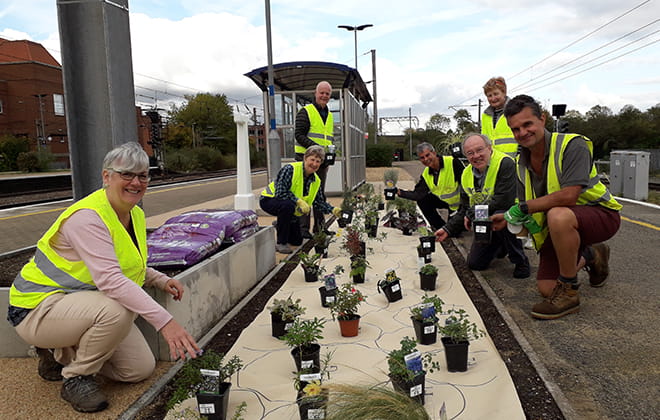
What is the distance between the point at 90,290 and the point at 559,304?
2915 mm

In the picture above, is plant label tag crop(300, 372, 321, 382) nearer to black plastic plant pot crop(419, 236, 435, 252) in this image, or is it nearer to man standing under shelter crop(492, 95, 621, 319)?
man standing under shelter crop(492, 95, 621, 319)

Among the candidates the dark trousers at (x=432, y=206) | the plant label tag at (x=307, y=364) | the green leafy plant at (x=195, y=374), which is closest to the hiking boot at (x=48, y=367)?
the green leafy plant at (x=195, y=374)

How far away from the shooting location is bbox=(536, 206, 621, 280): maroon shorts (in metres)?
3.33

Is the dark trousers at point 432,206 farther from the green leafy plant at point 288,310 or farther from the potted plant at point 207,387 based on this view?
the potted plant at point 207,387

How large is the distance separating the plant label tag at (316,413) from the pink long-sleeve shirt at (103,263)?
74 cm

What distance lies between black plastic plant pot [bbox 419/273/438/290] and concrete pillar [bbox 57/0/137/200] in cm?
246

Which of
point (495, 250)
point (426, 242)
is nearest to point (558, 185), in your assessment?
point (426, 242)

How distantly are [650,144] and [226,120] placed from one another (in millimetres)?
43604

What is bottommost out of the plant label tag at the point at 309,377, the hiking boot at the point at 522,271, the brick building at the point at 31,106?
the hiking boot at the point at 522,271

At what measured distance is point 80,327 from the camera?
7.41ft

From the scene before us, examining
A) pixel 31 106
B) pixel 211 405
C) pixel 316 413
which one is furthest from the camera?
pixel 31 106

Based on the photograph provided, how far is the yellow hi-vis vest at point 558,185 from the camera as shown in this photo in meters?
3.25

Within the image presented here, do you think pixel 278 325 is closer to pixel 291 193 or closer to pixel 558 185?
pixel 558 185

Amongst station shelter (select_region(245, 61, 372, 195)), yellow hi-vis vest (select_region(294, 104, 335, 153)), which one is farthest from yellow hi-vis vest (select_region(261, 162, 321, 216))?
station shelter (select_region(245, 61, 372, 195))
